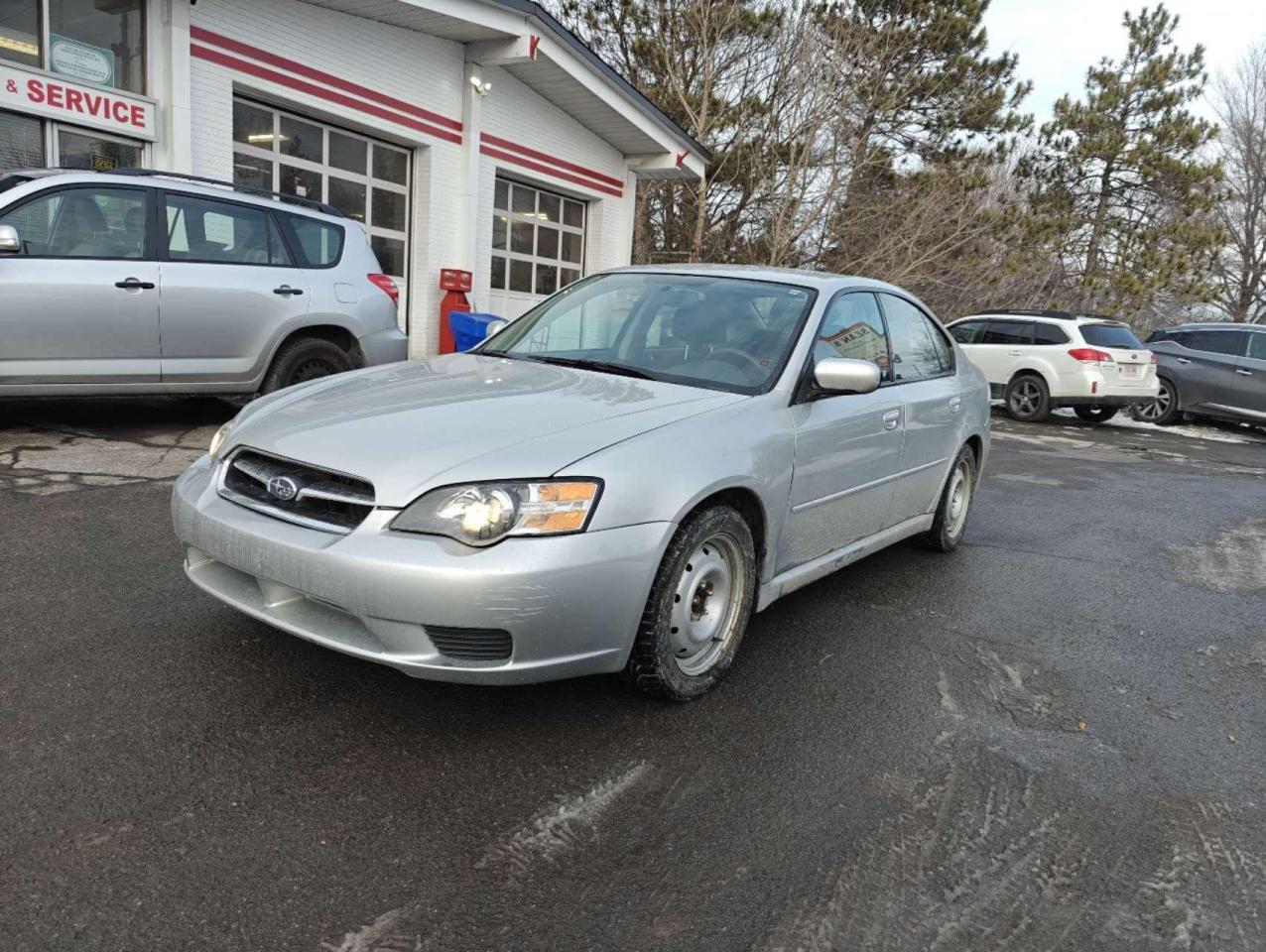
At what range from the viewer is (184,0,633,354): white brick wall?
10.2 m

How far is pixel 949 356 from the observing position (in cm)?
543

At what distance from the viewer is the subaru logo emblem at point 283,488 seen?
115 inches

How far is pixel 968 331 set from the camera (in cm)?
1562

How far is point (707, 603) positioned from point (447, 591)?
107 cm

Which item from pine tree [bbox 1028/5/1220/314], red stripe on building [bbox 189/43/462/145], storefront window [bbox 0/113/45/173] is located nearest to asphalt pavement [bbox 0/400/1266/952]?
storefront window [bbox 0/113/45/173]

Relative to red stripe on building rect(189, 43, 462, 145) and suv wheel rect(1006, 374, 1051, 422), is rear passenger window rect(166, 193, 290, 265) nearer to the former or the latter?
red stripe on building rect(189, 43, 462, 145)

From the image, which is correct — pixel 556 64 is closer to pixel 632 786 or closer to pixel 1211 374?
pixel 1211 374

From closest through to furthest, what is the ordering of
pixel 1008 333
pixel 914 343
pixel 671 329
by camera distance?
1. pixel 671 329
2. pixel 914 343
3. pixel 1008 333

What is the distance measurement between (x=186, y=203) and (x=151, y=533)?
3.25 metres

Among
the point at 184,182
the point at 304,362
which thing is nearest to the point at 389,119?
the point at 184,182

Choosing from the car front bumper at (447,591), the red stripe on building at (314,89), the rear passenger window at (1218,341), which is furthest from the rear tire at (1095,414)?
the car front bumper at (447,591)

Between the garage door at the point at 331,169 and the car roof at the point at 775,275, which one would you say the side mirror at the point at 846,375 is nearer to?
the car roof at the point at 775,275

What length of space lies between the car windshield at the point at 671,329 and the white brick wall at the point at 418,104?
24.1 ft

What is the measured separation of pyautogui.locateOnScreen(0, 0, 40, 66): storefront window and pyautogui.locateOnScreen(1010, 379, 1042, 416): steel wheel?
13.1m
